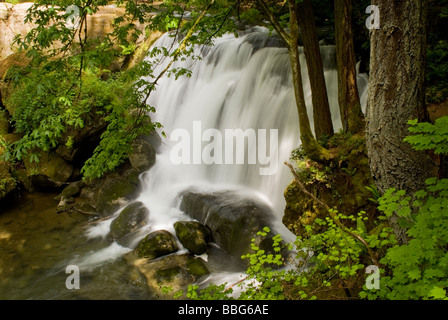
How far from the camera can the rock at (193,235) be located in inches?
249

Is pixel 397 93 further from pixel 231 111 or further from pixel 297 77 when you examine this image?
pixel 231 111

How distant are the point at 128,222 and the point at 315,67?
5329 mm

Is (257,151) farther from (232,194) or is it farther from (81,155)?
(81,155)

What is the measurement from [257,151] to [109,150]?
4288 mm

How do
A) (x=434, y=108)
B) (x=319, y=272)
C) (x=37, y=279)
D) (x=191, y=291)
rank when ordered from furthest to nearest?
(x=37, y=279)
(x=434, y=108)
(x=319, y=272)
(x=191, y=291)

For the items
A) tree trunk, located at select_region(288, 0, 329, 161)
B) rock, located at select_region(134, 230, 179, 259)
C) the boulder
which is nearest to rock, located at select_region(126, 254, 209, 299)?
rock, located at select_region(134, 230, 179, 259)

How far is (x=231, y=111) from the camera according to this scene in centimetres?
886

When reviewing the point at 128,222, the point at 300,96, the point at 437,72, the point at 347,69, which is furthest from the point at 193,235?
the point at 437,72

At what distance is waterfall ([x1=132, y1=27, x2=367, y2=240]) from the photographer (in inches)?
285

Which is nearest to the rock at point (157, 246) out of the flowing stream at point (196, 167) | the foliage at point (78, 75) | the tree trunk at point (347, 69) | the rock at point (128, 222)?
the flowing stream at point (196, 167)

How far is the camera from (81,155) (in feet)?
32.2

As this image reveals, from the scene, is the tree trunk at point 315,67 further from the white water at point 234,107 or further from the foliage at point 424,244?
the foliage at point 424,244

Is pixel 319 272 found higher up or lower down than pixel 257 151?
lower down
